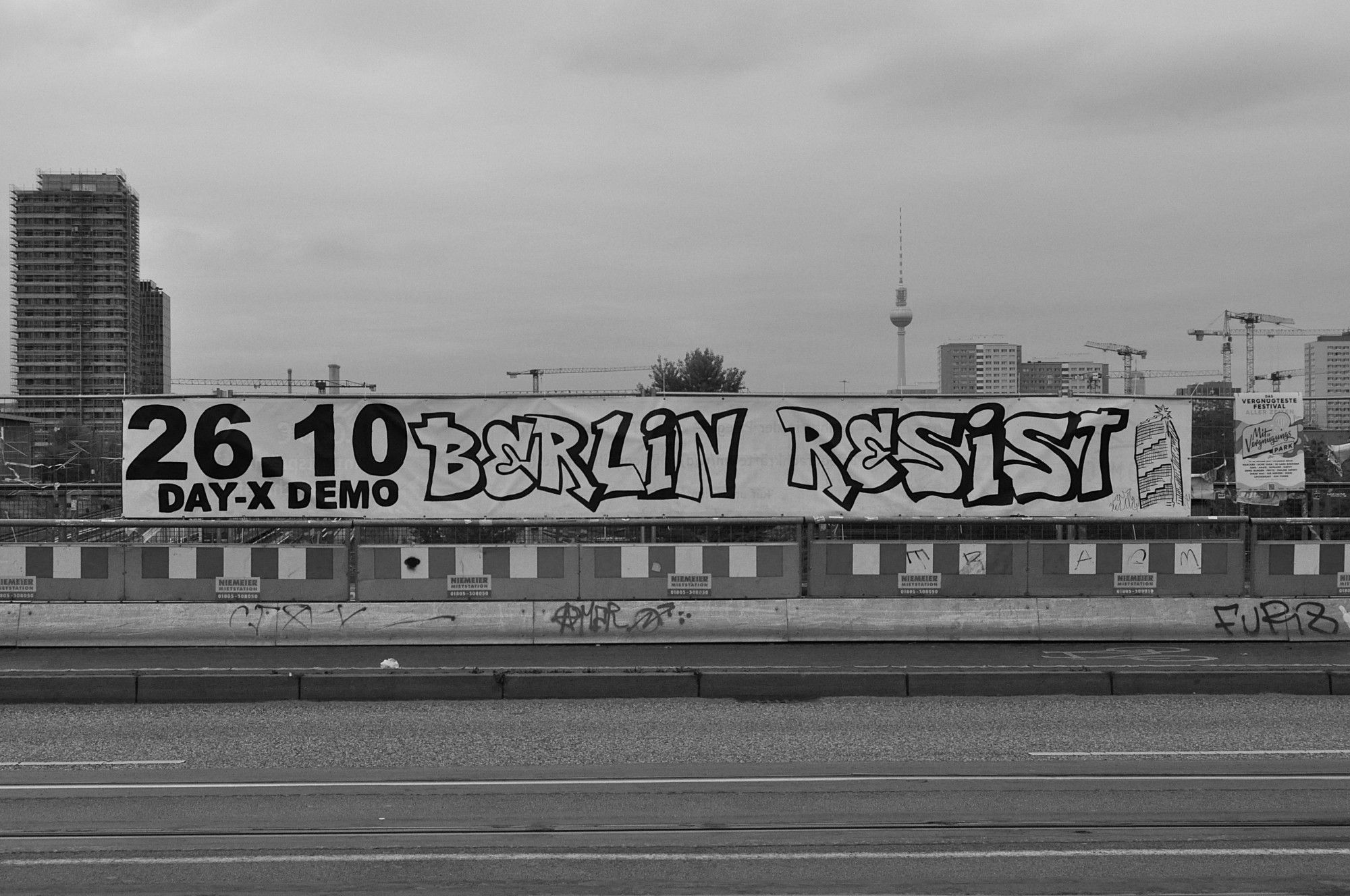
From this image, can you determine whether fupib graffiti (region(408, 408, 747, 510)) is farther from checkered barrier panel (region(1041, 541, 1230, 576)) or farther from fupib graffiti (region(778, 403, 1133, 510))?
checkered barrier panel (region(1041, 541, 1230, 576))

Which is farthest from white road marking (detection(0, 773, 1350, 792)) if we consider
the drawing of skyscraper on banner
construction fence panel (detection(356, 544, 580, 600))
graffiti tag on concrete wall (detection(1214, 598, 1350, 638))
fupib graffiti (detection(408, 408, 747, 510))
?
the drawing of skyscraper on banner

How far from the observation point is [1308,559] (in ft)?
45.6

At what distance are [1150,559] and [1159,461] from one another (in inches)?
45.8

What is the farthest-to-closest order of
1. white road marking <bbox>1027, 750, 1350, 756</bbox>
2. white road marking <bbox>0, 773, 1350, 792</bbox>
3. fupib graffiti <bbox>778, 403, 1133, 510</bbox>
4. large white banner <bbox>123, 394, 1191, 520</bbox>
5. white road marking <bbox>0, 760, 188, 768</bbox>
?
fupib graffiti <bbox>778, 403, 1133, 510</bbox> < large white banner <bbox>123, 394, 1191, 520</bbox> < white road marking <bbox>1027, 750, 1350, 756</bbox> < white road marking <bbox>0, 760, 188, 768</bbox> < white road marking <bbox>0, 773, 1350, 792</bbox>

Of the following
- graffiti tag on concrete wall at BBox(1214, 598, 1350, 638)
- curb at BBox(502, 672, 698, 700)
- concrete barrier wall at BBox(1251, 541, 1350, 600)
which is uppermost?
concrete barrier wall at BBox(1251, 541, 1350, 600)

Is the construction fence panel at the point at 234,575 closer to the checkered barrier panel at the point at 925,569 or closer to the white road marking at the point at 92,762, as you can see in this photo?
the white road marking at the point at 92,762

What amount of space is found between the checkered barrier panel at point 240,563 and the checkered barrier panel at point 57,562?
48 centimetres

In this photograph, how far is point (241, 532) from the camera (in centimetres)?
1393

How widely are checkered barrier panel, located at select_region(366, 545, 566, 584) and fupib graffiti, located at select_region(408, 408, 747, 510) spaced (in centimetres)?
63

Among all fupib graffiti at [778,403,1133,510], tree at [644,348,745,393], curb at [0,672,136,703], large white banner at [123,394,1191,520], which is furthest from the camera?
tree at [644,348,745,393]

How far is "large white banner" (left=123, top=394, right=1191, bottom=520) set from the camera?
1397 centimetres

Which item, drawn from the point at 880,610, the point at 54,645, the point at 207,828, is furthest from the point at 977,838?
the point at 54,645

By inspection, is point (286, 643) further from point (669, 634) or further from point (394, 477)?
point (669, 634)

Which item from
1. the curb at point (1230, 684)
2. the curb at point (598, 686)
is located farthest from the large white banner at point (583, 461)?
the curb at point (1230, 684)
